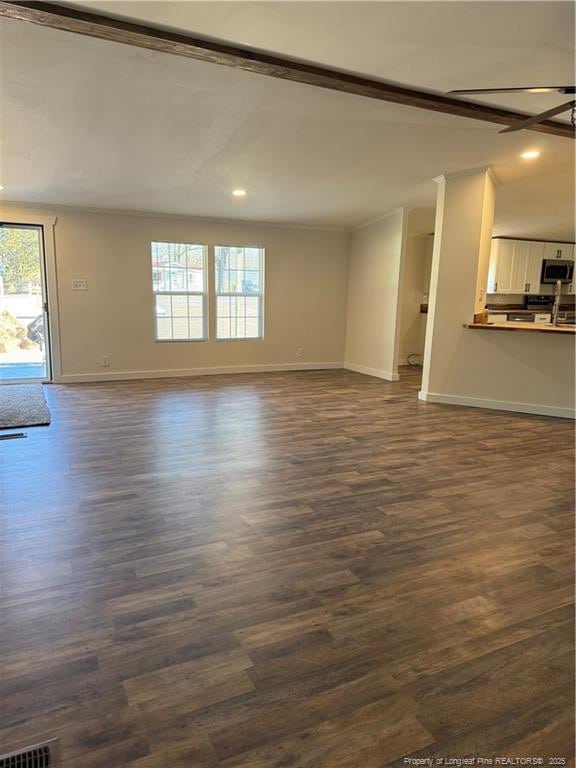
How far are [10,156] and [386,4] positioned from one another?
3573 millimetres

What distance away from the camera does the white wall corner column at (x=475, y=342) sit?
498cm

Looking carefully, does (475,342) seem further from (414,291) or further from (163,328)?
(163,328)

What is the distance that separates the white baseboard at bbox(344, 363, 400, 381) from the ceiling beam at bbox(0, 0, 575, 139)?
13.1 feet

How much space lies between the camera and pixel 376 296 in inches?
283

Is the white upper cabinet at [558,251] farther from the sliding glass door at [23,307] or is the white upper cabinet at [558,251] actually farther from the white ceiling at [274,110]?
the sliding glass door at [23,307]

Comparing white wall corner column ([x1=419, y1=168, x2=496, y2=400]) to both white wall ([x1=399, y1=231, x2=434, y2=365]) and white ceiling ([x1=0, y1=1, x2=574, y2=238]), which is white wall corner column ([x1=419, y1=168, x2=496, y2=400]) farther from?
white wall ([x1=399, y1=231, x2=434, y2=365])

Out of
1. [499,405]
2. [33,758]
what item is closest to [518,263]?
[499,405]

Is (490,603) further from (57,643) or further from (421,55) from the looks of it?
(421,55)

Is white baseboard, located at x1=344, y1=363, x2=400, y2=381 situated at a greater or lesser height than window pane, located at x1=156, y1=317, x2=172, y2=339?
lesser

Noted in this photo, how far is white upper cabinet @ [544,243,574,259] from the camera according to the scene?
881 centimetres

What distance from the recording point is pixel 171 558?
217 centimetres

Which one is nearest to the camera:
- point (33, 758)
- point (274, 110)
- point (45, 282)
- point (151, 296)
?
point (33, 758)

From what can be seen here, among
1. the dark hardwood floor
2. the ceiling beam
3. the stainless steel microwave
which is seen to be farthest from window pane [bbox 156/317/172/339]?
the stainless steel microwave

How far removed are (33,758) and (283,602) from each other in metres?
0.94
